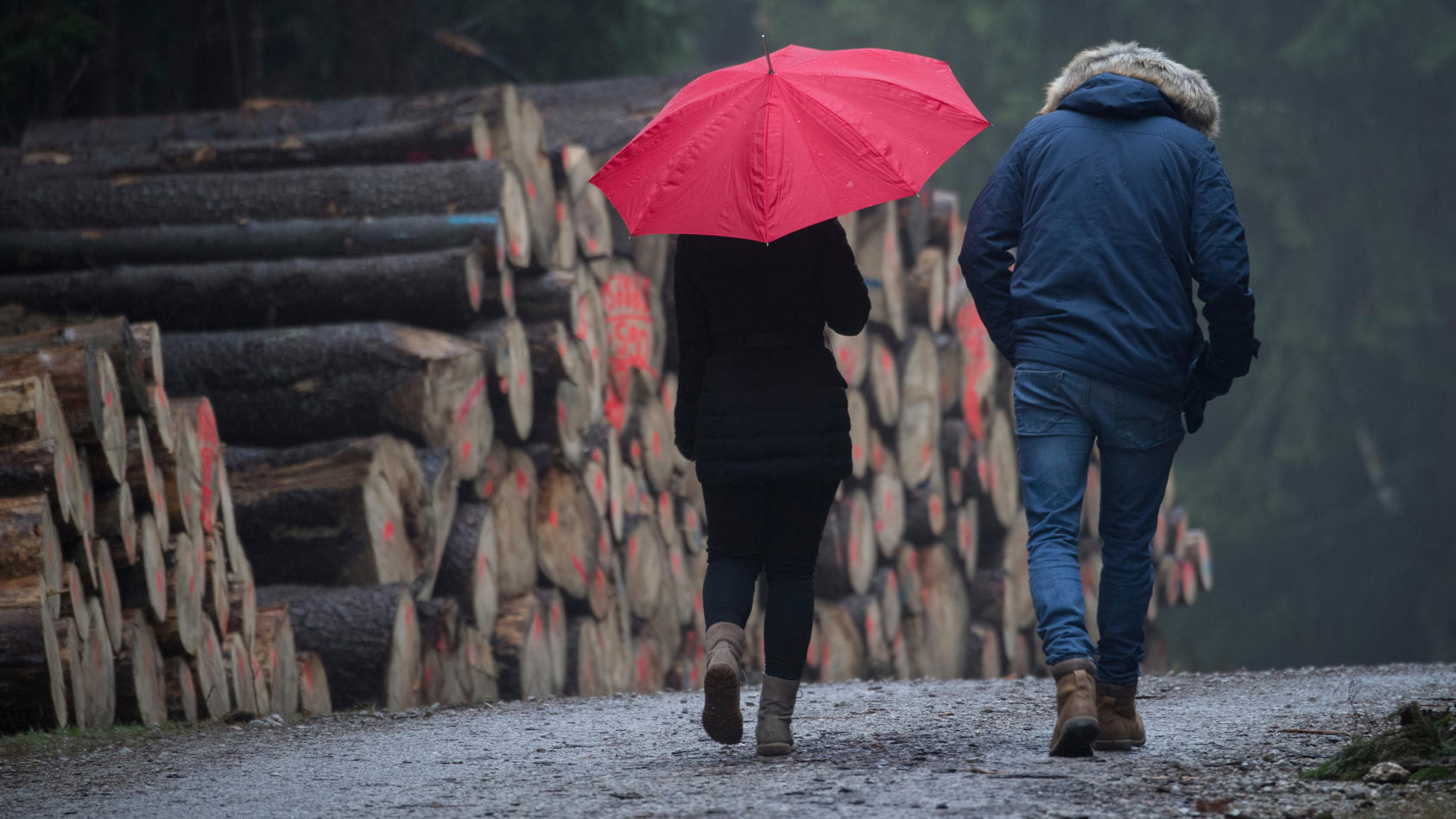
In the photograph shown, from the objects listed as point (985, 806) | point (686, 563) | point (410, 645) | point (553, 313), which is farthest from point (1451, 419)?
point (985, 806)

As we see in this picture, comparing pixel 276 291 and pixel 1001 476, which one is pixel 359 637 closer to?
pixel 276 291

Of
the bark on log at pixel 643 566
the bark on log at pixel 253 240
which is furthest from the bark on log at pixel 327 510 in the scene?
the bark on log at pixel 643 566

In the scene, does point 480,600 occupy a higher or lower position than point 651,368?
lower

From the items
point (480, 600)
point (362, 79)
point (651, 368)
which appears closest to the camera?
point (480, 600)

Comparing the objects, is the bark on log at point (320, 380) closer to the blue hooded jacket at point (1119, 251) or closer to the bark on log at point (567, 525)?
the bark on log at point (567, 525)

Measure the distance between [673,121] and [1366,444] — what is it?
58.0ft

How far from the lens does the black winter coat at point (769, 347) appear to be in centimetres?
353

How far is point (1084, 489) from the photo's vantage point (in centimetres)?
345

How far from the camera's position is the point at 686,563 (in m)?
8.28

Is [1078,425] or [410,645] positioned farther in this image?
[410,645]

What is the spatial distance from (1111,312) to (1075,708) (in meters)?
0.93

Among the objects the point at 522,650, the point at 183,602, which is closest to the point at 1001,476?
the point at 522,650

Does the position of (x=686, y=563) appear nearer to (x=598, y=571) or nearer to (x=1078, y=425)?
(x=598, y=571)

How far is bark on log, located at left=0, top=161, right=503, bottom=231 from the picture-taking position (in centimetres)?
667
